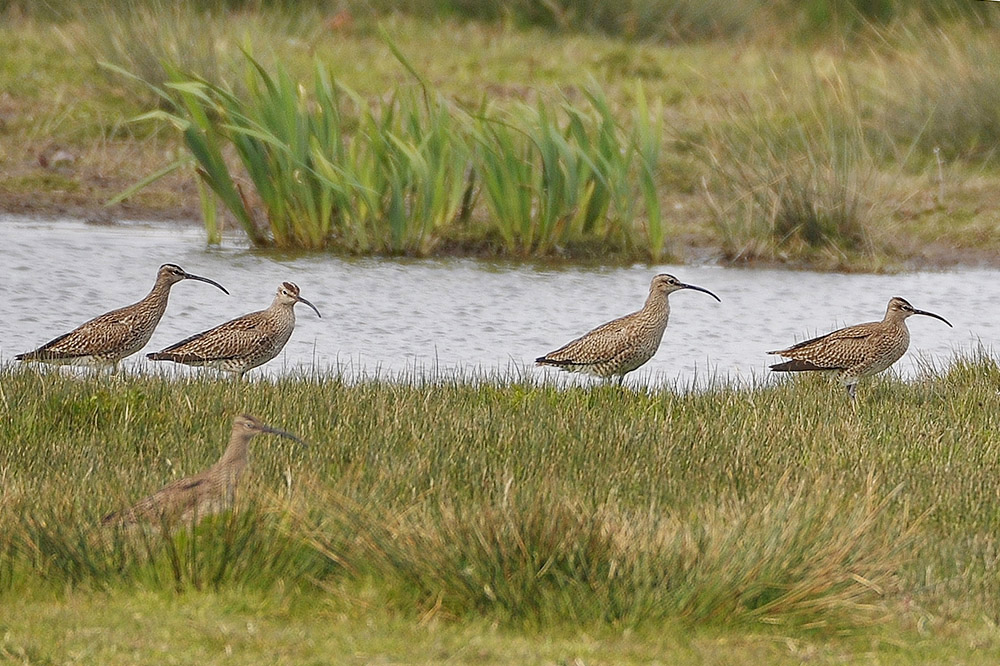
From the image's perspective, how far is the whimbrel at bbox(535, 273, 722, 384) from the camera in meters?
9.43

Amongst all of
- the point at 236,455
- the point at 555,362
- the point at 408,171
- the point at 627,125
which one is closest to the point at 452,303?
the point at 408,171

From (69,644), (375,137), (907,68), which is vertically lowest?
(69,644)

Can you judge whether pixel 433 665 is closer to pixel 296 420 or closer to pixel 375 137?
pixel 296 420

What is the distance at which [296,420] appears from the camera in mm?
7578

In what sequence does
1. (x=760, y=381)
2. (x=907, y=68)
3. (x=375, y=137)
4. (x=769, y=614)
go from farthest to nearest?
(x=907, y=68), (x=375, y=137), (x=760, y=381), (x=769, y=614)

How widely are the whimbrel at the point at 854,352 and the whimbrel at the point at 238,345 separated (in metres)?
2.85

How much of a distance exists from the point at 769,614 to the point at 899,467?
222 centimetres

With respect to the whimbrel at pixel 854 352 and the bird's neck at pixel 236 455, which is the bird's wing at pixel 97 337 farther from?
the whimbrel at pixel 854 352

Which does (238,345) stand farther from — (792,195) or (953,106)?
(953,106)

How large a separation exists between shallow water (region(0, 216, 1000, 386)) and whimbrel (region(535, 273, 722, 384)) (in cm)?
22

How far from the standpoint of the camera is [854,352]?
30.7 ft

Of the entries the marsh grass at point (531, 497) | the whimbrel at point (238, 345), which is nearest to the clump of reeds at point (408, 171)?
the whimbrel at point (238, 345)

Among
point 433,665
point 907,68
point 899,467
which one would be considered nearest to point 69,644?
point 433,665

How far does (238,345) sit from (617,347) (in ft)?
7.01
